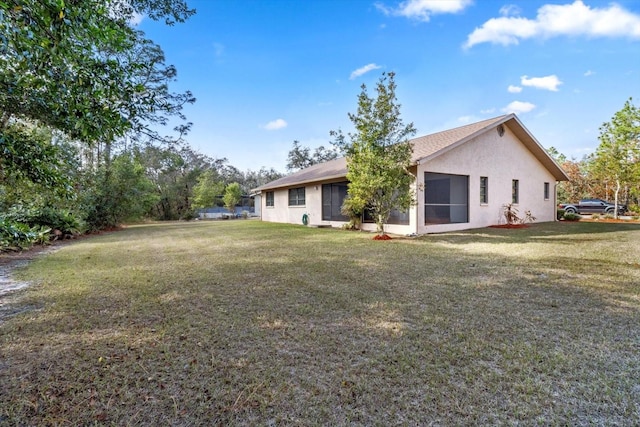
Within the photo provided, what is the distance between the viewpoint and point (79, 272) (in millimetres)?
5762

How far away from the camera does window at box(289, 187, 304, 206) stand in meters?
17.5

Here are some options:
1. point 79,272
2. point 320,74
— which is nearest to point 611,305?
point 79,272

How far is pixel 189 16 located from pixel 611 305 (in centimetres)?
726

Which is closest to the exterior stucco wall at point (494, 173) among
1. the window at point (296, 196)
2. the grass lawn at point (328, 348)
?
the grass lawn at point (328, 348)

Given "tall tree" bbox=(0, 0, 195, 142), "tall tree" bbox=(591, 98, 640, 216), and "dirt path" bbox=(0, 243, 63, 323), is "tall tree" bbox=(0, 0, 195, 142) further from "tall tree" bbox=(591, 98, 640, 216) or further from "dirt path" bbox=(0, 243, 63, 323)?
"tall tree" bbox=(591, 98, 640, 216)

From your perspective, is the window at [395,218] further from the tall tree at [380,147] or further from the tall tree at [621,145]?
the tall tree at [621,145]

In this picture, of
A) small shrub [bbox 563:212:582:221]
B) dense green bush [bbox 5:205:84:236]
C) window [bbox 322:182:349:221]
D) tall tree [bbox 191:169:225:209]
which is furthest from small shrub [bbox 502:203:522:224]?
tall tree [bbox 191:169:225:209]

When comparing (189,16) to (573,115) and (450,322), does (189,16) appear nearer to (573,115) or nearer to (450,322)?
(450,322)

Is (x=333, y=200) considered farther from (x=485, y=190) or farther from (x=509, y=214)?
(x=509, y=214)

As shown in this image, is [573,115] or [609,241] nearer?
[609,241]

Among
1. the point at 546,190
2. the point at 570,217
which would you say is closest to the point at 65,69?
the point at 546,190

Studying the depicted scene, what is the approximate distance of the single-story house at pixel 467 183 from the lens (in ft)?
37.6

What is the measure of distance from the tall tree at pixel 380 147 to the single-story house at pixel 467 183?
0.91 meters

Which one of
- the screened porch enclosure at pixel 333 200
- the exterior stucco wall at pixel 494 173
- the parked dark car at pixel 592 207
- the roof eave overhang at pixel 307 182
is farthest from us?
the parked dark car at pixel 592 207
